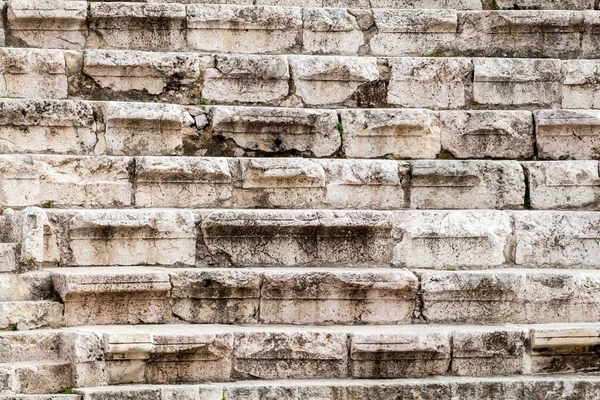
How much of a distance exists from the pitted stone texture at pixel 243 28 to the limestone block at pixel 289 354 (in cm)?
282

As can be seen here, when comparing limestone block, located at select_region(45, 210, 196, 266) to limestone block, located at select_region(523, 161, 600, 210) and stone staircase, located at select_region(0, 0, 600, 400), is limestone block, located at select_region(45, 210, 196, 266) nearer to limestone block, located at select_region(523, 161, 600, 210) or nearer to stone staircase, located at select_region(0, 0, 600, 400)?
stone staircase, located at select_region(0, 0, 600, 400)

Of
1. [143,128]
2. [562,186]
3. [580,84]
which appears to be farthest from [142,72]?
[580,84]

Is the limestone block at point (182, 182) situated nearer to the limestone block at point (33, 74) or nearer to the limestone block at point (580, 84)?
the limestone block at point (33, 74)

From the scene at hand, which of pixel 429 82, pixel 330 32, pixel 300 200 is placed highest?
pixel 330 32

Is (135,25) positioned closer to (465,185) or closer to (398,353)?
(465,185)

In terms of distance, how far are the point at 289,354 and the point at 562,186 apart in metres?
2.70

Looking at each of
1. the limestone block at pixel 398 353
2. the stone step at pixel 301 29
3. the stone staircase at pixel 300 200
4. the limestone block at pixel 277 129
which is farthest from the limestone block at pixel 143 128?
the limestone block at pixel 398 353

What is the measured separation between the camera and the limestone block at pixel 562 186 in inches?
313

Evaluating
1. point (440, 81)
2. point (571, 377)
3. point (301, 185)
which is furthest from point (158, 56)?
point (571, 377)

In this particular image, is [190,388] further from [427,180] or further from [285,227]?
[427,180]

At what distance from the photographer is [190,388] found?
20.4ft

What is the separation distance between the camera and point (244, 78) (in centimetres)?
823

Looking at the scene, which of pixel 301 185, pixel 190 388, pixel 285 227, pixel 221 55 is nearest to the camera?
pixel 190 388

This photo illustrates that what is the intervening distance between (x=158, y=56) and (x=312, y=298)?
2404mm
